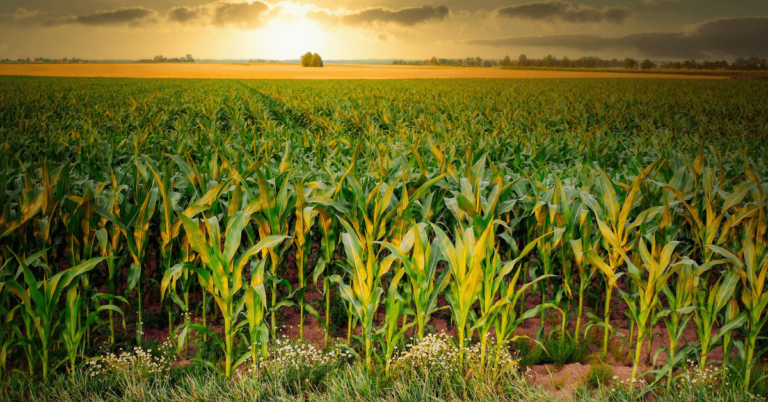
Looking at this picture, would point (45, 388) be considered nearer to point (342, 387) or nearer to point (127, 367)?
point (127, 367)

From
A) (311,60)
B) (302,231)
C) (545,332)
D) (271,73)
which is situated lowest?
(545,332)

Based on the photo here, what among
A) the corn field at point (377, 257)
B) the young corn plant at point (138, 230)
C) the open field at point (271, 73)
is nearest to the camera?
the corn field at point (377, 257)

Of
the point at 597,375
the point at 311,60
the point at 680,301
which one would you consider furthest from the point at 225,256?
the point at 311,60

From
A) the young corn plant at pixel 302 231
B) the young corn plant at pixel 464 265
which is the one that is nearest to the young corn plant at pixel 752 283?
the young corn plant at pixel 464 265

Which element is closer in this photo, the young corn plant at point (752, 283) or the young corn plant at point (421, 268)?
the young corn plant at point (752, 283)

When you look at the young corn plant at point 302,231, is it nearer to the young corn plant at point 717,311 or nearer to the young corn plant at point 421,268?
the young corn plant at point 421,268

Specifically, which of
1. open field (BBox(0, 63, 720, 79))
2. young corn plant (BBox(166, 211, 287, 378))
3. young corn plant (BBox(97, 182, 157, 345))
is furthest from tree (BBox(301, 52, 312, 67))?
young corn plant (BBox(166, 211, 287, 378))

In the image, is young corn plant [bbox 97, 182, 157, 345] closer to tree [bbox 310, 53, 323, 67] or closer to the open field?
the open field

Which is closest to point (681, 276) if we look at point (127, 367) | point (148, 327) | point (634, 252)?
point (634, 252)

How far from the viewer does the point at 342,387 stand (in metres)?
2.46

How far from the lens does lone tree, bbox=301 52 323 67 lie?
376 feet

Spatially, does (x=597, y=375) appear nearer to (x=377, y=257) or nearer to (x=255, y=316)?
(x=377, y=257)

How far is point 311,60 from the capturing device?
376 feet

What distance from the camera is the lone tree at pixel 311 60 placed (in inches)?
4518
